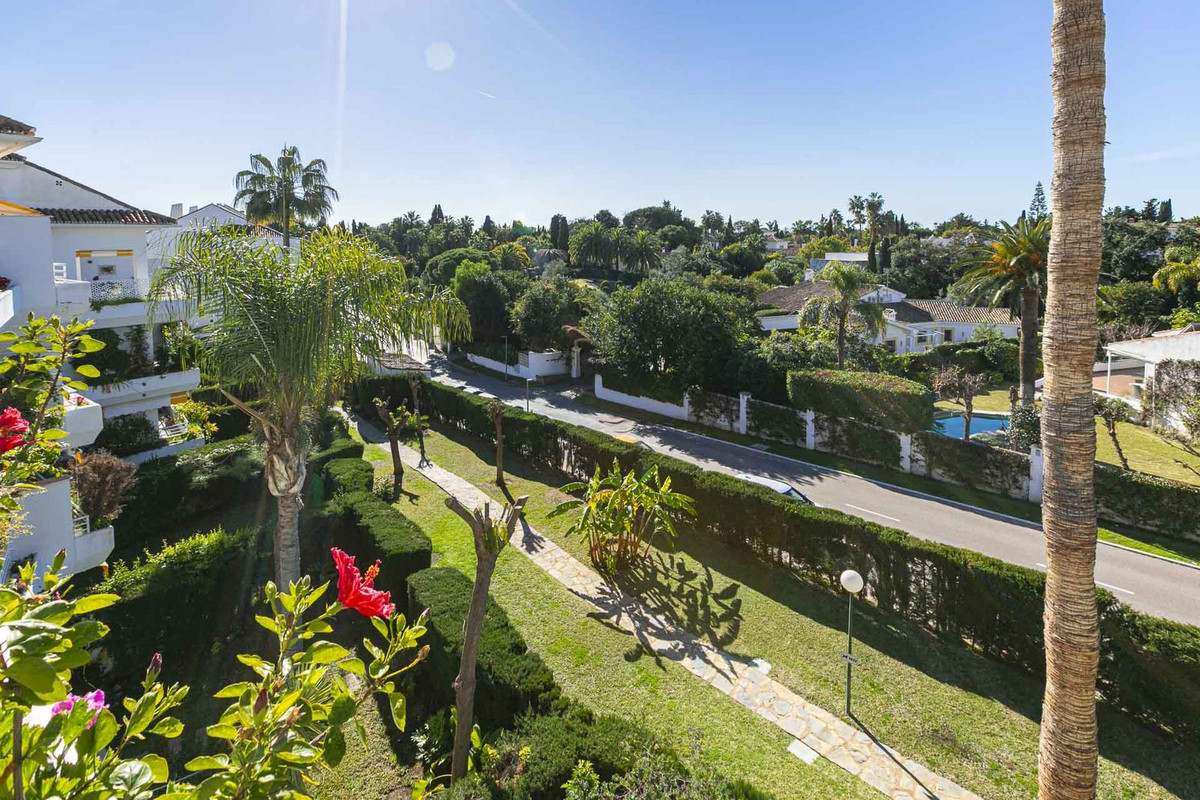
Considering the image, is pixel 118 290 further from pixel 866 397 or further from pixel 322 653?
pixel 866 397

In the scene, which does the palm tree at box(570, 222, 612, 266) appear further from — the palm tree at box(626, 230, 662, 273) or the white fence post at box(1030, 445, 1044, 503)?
the white fence post at box(1030, 445, 1044, 503)

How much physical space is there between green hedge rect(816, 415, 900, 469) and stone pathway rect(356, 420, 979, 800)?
546 inches

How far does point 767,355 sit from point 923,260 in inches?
1903

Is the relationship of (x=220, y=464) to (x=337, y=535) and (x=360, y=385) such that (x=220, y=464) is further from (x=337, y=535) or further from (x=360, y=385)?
(x=360, y=385)

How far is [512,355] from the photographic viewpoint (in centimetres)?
4181

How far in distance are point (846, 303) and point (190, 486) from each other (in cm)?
2734

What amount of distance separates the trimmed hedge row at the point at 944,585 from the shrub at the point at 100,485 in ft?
39.1

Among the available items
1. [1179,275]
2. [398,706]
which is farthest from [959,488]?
[1179,275]

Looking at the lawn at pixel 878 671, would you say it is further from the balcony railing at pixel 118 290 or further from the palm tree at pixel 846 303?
the palm tree at pixel 846 303

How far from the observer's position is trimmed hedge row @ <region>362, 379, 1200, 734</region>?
8547mm

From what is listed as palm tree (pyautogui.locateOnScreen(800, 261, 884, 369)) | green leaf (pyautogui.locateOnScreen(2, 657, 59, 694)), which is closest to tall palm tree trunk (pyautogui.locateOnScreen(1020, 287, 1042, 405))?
palm tree (pyautogui.locateOnScreen(800, 261, 884, 369))

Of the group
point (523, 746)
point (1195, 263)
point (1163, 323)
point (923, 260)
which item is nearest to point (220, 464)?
point (523, 746)

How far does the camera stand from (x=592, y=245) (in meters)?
88.7

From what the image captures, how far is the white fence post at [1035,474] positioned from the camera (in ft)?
62.4
